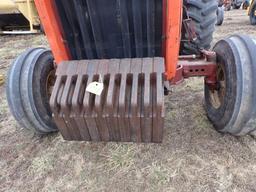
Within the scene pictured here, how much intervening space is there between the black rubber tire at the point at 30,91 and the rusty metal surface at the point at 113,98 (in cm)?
48

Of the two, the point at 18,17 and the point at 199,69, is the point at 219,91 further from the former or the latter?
the point at 18,17

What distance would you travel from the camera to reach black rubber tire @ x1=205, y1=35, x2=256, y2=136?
2.06m

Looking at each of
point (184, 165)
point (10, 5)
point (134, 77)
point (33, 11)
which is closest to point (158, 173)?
point (184, 165)

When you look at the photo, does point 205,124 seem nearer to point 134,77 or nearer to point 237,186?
point 237,186

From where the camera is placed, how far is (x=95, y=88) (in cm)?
189

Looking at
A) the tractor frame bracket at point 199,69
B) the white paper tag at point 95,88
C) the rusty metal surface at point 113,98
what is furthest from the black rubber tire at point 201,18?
the white paper tag at point 95,88

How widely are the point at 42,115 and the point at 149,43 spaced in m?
1.13

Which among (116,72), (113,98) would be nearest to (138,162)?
(113,98)

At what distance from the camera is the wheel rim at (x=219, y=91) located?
95.8 inches

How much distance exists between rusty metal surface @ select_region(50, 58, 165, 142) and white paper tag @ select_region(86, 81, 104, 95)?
3 cm

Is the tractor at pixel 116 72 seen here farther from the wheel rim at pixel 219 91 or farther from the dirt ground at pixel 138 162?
the dirt ground at pixel 138 162

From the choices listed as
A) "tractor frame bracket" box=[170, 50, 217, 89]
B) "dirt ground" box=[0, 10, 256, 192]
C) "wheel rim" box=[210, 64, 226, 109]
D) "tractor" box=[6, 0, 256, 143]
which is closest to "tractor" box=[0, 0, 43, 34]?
"dirt ground" box=[0, 10, 256, 192]

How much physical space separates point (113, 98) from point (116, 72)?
0.19m

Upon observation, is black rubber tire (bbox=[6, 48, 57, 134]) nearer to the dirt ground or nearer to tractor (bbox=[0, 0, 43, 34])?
the dirt ground
